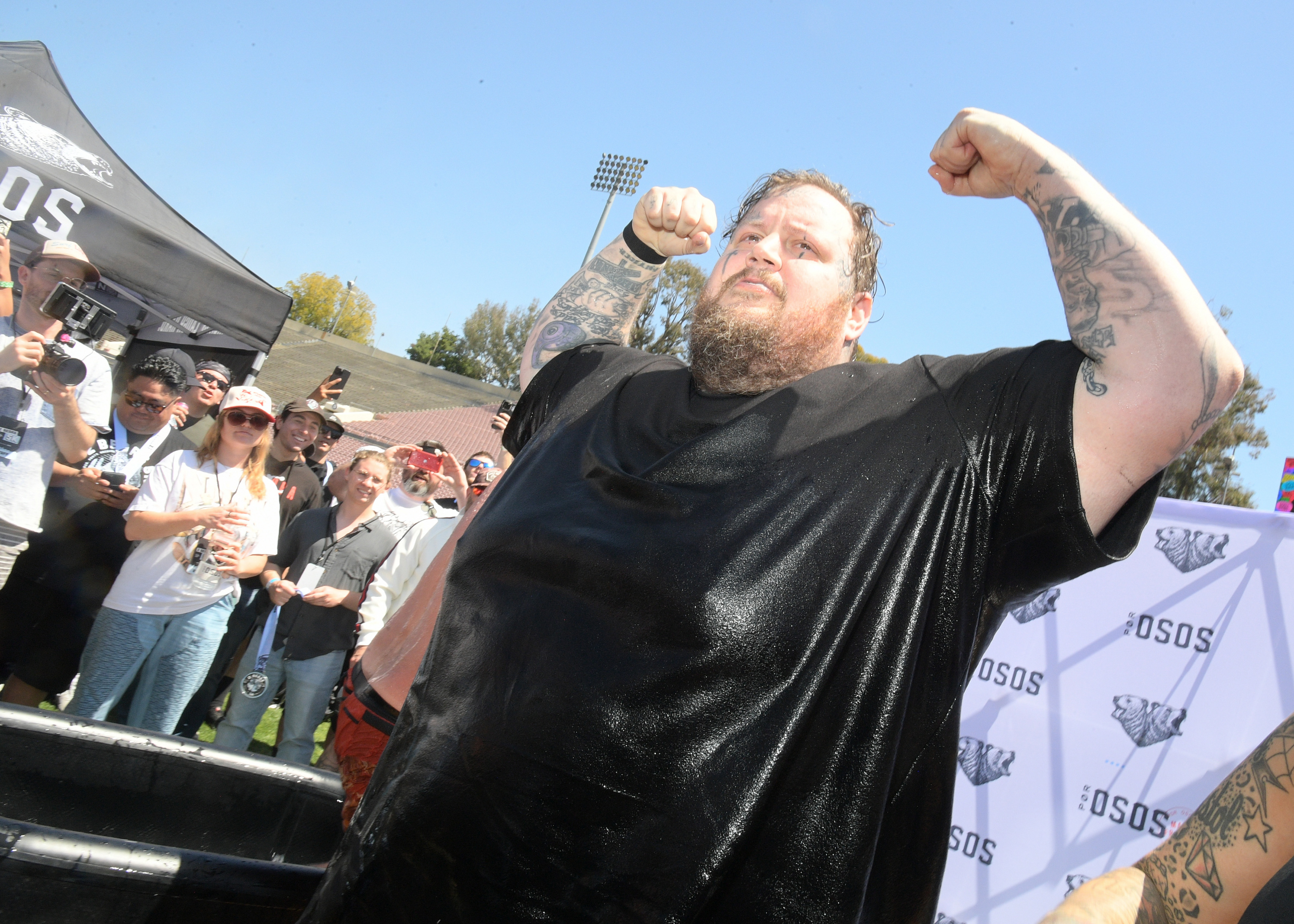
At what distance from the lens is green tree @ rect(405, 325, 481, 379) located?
64.9 m

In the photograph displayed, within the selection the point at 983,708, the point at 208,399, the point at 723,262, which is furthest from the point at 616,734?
the point at 208,399

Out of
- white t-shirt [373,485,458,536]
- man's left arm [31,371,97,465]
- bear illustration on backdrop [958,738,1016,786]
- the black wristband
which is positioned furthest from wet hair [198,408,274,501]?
bear illustration on backdrop [958,738,1016,786]

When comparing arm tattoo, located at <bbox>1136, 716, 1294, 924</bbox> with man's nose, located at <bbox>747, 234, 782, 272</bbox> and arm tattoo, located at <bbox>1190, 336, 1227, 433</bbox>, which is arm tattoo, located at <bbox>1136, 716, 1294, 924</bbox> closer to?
arm tattoo, located at <bbox>1190, 336, 1227, 433</bbox>

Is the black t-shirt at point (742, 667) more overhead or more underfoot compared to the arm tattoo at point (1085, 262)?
more underfoot

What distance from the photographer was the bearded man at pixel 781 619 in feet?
3.52

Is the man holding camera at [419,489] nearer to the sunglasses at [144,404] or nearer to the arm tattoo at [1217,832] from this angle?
the sunglasses at [144,404]

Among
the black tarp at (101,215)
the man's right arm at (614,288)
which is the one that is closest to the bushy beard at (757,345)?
the man's right arm at (614,288)

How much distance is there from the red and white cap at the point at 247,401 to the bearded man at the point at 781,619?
3.33m

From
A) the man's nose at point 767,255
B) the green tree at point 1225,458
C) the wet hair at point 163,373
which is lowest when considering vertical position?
the wet hair at point 163,373

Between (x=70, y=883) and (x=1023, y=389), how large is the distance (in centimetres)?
149

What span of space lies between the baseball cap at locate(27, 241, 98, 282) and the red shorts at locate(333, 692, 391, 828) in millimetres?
3742

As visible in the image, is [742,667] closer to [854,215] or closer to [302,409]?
[854,215]

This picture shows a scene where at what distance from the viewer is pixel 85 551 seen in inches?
170

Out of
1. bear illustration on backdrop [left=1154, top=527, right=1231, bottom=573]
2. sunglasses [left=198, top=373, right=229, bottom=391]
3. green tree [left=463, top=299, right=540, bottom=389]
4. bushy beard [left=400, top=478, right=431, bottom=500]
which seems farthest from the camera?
green tree [left=463, top=299, right=540, bottom=389]
